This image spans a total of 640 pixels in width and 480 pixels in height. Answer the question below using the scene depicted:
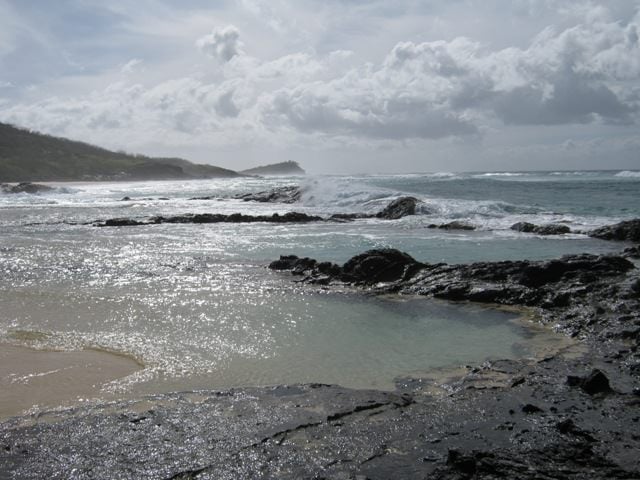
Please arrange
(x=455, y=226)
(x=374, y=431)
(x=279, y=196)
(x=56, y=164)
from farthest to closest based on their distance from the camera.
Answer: (x=56, y=164) < (x=279, y=196) < (x=455, y=226) < (x=374, y=431)

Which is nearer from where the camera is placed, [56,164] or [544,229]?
[544,229]

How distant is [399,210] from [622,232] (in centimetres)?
1218

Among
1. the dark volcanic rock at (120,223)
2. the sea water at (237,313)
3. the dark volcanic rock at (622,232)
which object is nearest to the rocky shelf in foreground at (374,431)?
the sea water at (237,313)

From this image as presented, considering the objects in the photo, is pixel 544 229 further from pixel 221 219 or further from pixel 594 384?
pixel 594 384

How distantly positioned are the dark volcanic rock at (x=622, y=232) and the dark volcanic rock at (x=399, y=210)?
10651 mm

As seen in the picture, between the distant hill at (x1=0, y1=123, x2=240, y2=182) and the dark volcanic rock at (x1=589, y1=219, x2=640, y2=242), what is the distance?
106 m

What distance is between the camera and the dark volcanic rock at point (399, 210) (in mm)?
30469

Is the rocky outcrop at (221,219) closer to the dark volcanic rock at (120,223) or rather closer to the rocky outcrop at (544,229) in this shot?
the dark volcanic rock at (120,223)

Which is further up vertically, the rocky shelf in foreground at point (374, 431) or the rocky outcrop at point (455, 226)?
the rocky outcrop at point (455, 226)

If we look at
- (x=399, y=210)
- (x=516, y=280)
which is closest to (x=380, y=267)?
(x=516, y=280)

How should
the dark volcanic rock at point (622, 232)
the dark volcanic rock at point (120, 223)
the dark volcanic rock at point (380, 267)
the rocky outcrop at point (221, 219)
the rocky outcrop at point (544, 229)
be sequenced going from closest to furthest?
the dark volcanic rock at point (380, 267) → the dark volcanic rock at point (622, 232) → the rocky outcrop at point (544, 229) → the dark volcanic rock at point (120, 223) → the rocky outcrop at point (221, 219)

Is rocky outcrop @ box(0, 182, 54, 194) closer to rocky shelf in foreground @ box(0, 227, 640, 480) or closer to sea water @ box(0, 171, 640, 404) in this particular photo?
sea water @ box(0, 171, 640, 404)

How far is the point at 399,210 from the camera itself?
31.0 metres

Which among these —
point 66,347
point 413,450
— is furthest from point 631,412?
point 66,347
